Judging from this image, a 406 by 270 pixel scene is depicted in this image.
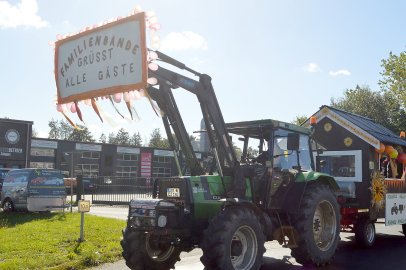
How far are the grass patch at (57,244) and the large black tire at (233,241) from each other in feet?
10.3

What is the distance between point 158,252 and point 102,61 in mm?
3313

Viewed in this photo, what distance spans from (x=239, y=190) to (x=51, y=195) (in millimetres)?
12452

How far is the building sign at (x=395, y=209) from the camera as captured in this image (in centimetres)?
1152

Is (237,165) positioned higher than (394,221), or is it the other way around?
(237,165)

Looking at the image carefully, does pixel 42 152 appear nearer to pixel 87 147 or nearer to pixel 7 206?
pixel 87 147

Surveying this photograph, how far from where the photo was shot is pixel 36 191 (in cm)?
1778

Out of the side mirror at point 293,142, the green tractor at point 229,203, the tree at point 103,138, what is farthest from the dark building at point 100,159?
the tree at point 103,138

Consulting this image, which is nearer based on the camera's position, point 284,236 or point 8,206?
point 284,236

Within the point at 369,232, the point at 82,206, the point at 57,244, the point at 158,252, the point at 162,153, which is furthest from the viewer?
the point at 162,153

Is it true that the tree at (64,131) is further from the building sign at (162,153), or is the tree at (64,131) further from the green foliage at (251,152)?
the green foliage at (251,152)

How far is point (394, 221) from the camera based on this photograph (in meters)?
11.7

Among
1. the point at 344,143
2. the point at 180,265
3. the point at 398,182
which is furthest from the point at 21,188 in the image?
the point at 398,182

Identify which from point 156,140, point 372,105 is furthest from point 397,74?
point 156,140

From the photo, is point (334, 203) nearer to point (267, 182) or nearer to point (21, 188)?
point (267, 182)
